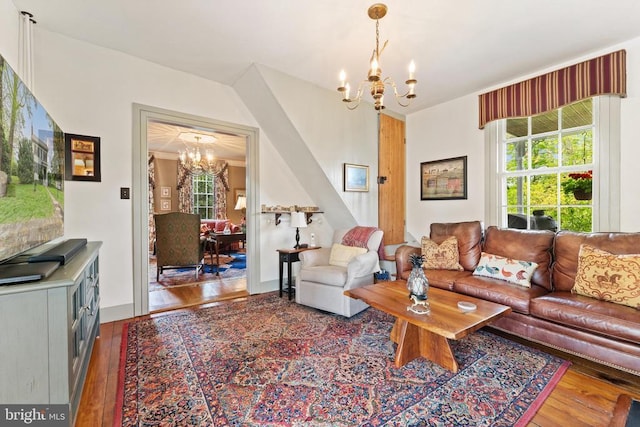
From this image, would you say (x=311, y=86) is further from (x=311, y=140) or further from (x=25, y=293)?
(x=25, y=293)

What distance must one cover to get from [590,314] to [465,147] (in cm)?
267

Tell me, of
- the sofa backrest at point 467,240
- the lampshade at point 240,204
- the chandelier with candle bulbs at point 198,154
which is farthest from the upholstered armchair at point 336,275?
the lampshade at point 240,204

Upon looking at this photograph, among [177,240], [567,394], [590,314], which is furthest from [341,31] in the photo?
[177,240]

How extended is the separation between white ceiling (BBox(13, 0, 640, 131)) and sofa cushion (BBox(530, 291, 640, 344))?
2276 millimetres

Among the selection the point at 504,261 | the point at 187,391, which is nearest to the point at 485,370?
the point at 504,261

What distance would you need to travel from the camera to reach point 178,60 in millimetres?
2977

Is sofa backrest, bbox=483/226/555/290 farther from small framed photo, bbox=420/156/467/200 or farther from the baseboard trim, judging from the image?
the baseboard trim

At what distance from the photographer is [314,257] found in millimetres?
3354

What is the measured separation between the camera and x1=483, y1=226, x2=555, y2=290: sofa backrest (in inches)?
102

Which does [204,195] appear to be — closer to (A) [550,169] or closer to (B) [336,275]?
(B) [336,275]

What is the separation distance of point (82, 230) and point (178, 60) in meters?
1.95

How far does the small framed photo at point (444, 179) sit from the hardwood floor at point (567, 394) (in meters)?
2.47

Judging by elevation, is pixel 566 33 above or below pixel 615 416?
above

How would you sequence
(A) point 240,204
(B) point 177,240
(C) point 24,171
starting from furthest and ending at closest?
(A) point 240,204 → (B) point 177,240 → (C) point 24,171
